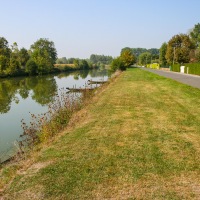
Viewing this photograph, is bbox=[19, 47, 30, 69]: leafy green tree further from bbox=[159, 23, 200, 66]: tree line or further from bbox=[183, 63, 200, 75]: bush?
bbox=[183, 63, 200, 75]: bush

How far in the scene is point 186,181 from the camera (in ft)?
13.9

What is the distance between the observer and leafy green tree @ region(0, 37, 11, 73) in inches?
2324

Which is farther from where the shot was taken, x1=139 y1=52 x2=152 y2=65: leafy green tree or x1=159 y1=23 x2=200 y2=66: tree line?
x1=139 y1=52 x2=152 y2=65: leafy green tree

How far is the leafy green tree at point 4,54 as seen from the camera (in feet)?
194

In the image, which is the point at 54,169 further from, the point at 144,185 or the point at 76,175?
the point at 144,185

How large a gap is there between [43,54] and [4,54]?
17.4 meters

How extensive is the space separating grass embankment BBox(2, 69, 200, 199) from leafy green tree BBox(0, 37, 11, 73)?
2224 inches

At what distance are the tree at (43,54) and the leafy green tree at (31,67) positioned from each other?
167 cm

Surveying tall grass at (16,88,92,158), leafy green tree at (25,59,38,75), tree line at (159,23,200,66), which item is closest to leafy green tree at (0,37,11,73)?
leafy green tree at (25,59,38,75)

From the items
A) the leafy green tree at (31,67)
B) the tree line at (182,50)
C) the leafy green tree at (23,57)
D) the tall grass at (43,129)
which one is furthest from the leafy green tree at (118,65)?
the tall grass at (43,129)

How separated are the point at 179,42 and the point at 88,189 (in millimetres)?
66110

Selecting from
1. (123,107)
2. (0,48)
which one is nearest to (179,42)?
(0,48)

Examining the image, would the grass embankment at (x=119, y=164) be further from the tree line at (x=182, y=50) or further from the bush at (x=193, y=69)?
the tree line at (x=182, y=50)

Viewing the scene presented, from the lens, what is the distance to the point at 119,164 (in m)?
4.99
